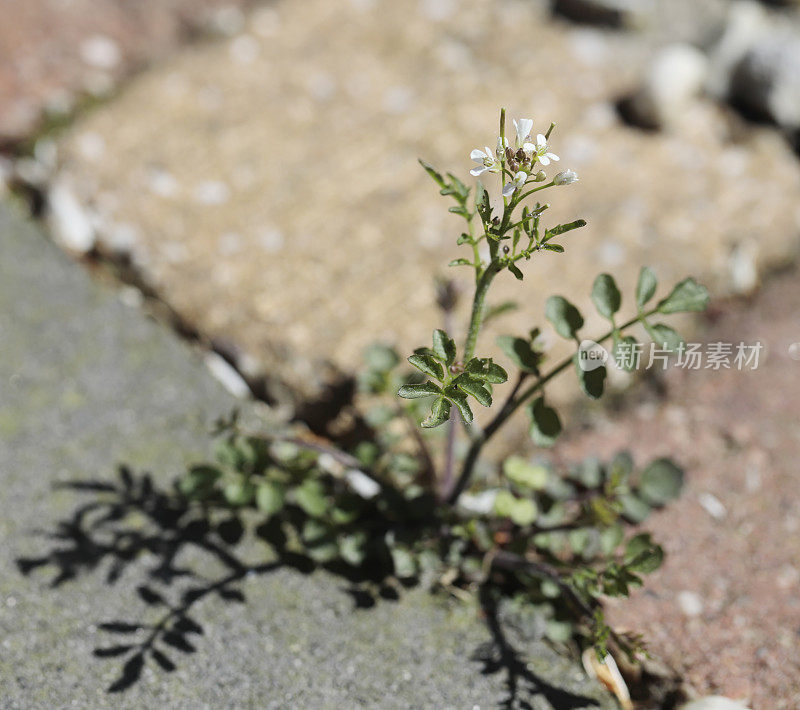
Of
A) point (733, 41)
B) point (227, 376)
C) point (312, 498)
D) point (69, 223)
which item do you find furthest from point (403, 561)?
point (733, 41)

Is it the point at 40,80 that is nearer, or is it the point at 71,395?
the point at 71,395

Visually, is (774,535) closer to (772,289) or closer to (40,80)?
(772,289)

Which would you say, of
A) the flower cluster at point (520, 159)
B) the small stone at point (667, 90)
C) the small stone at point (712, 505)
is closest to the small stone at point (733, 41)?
the small stone at point (667, 90)

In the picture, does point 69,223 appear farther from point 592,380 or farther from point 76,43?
point 592,380

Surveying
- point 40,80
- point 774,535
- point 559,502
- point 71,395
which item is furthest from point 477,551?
point 40,80

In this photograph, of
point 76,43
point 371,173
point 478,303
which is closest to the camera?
point 478,303
